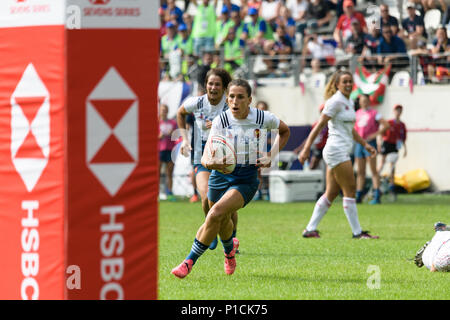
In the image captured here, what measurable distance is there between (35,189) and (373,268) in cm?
543

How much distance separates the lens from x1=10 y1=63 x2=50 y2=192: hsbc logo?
5.61m

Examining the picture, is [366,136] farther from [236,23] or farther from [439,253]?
[439,253]

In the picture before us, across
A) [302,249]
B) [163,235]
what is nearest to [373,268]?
[302,249]

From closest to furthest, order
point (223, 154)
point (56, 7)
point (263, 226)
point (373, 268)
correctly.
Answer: point (56, 7), point (223, 154), point (373, 268), point (263, 226)

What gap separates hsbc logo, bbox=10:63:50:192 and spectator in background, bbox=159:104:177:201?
52.9 ft

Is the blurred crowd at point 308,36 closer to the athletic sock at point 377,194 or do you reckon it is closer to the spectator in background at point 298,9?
the spectator in background at point 298,9

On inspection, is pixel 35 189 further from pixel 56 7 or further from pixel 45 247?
pixel 56 7

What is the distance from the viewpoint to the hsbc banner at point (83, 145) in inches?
216

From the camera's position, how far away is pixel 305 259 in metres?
11.2

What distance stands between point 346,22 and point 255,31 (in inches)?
98.1

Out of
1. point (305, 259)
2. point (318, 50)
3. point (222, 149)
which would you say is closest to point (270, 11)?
point (318, 50)

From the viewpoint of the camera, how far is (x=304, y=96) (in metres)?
24.4

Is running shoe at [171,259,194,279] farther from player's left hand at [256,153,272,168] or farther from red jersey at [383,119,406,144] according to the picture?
red jersey at [383,119,406,144]

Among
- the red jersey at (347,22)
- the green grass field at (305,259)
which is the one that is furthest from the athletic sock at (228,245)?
the red jersey at (347,22)
